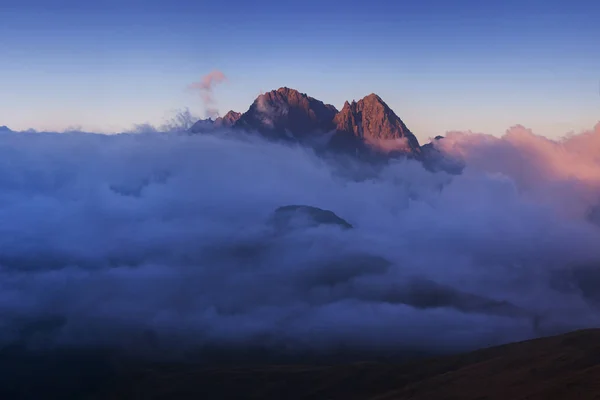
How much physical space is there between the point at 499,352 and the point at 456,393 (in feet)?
158

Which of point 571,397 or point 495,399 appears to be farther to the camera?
point 495,399

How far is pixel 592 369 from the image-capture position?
138875mm

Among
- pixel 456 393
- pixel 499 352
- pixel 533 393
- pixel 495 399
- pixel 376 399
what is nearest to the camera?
pixel 533 393

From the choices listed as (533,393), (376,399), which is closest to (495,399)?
(533,393)

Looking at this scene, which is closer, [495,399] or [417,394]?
[495,399]

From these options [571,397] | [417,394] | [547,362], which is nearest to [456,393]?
[417,394]

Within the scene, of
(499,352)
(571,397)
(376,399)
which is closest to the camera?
(571,397)

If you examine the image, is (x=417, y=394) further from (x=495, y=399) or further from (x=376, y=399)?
(x=495, y=399)

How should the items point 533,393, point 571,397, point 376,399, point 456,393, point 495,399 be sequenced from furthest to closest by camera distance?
point 376,399 < point 456,393 < point 495,399 < point 533,393 < point 571,397

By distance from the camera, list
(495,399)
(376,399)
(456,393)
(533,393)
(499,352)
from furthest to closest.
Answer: (499,352)
(376,399)
(456,393)
(495,399)
(533,393)

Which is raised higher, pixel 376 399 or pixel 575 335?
pixel 575 335

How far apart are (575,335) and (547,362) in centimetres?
2567

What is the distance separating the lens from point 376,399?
178 m

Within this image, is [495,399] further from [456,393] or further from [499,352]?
[499,352]
